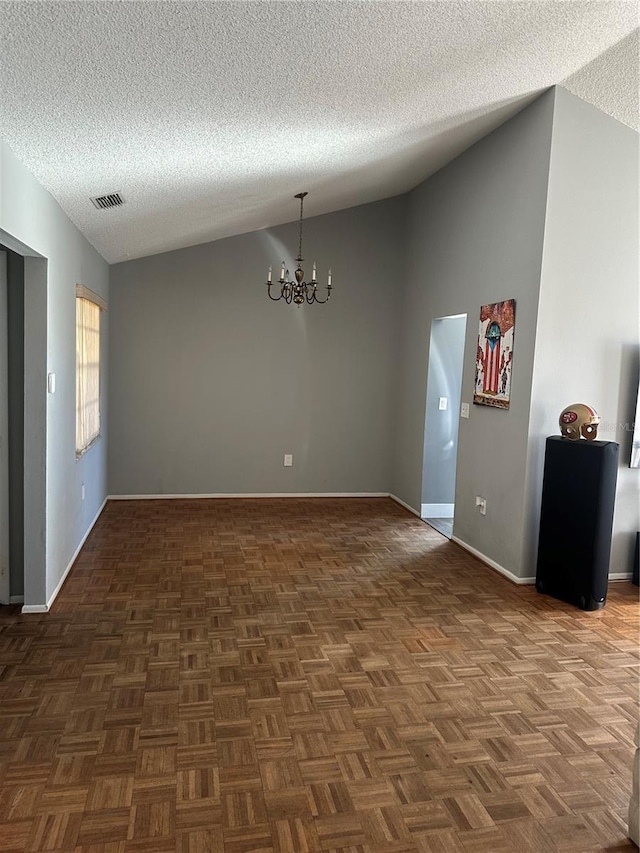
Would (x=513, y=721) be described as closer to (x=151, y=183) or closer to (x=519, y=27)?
(x=519, y=27)

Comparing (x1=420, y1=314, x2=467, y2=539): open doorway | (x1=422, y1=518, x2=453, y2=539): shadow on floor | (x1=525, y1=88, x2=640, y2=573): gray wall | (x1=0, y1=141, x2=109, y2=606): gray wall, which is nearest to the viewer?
(x1=0, y1=141, x2=109, y2=606): gray wall

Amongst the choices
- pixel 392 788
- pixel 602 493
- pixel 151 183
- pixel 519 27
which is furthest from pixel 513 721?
pixel 151 183

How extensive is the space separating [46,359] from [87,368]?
1.51 meters

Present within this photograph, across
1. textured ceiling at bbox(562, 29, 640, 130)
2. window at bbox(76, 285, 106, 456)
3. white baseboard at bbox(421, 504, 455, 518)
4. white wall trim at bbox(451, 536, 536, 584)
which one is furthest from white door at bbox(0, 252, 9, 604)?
white baseboard at bbox(421, 504, 455, 518)

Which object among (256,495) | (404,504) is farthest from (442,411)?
(256,495)

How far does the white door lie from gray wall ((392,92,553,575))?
121 inches

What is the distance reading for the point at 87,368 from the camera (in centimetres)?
491

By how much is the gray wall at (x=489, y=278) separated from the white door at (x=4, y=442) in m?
3.08

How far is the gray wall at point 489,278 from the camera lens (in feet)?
13.7

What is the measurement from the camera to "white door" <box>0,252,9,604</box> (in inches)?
135

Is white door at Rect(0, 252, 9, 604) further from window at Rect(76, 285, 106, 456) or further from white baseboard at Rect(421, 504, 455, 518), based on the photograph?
white baseboard at Rect(421, 504, 455, 518)

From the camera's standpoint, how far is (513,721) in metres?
2.62

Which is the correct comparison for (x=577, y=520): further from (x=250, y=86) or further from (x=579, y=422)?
(x=250, y=86)

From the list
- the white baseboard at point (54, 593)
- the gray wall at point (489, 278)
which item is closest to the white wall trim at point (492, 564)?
the gray wall at point (489, 278)
